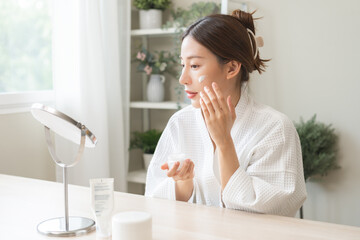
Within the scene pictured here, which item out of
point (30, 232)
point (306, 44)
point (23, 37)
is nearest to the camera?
point (30, 232)

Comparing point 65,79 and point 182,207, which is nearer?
point 182,207

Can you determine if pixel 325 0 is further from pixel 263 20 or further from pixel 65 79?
pixel 65 79

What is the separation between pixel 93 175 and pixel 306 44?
150 centimetres

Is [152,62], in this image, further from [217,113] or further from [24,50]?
[217,113]

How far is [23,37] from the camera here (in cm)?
276

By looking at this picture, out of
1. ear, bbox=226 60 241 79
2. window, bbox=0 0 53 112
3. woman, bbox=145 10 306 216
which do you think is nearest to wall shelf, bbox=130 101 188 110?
window, bbox=0 0 53 112

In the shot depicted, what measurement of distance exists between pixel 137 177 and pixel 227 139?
1832 millimetres

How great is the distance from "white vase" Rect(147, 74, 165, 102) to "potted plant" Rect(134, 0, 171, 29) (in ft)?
1.13

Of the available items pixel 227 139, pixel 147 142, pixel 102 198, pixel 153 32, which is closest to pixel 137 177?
pixel 147 142

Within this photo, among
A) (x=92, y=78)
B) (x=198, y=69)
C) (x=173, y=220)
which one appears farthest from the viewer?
(x=92, y=78)

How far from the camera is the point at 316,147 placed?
9.12 feet

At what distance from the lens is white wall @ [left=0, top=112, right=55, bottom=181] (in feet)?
8.36

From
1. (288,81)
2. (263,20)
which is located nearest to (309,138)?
(288,81)

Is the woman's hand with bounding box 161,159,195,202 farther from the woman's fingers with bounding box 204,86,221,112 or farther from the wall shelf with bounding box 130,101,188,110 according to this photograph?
the wall shelf with bounding box 130,101,188,110
